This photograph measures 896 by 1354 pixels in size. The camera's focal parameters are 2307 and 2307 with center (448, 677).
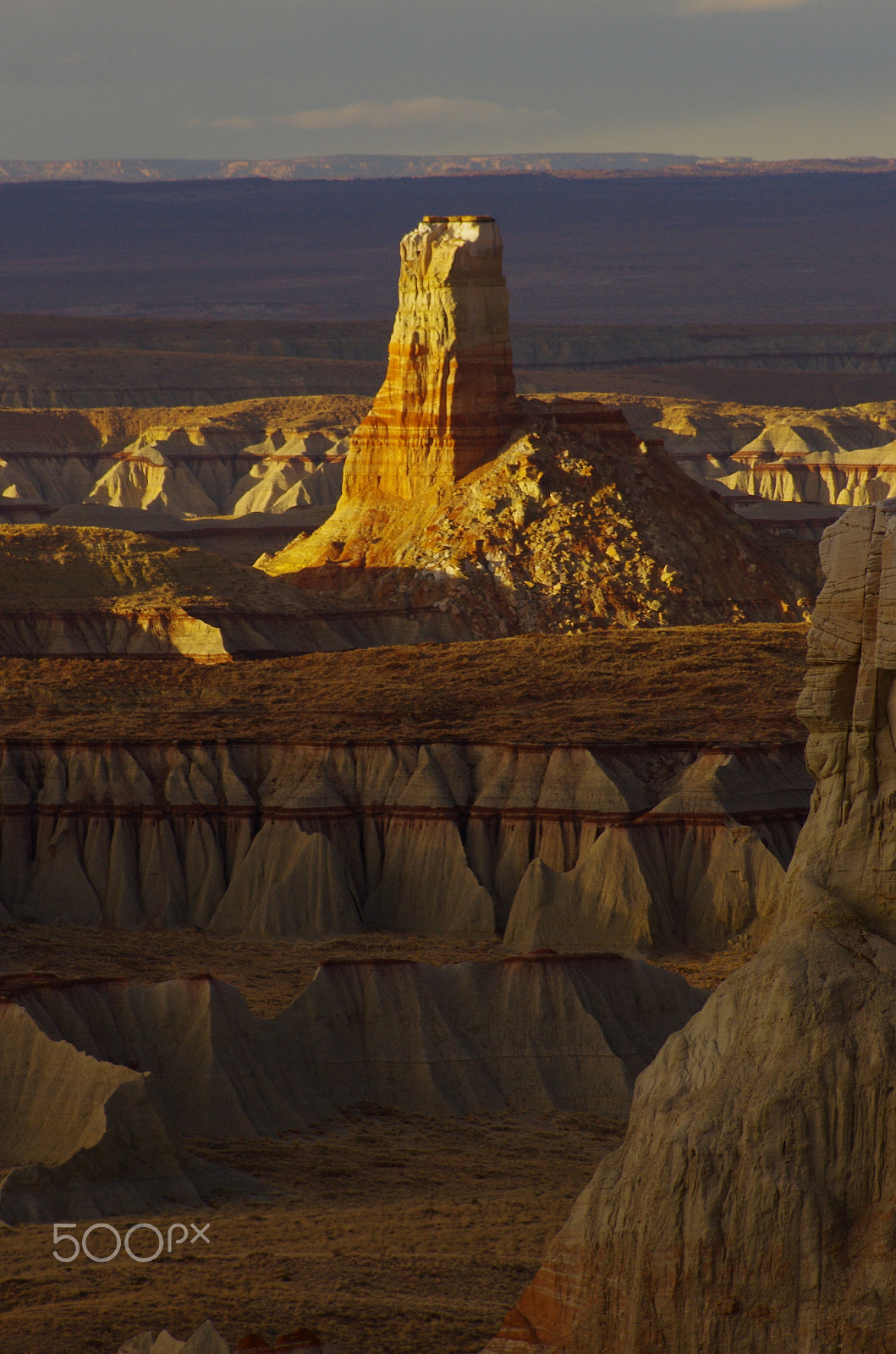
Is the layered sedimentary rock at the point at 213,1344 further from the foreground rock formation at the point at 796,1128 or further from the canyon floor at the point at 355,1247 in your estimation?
the foreground rock formation at the point at 796,1128

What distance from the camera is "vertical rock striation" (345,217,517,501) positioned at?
3344 inches

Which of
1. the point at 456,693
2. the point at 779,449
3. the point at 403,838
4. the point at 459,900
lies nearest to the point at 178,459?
the point at 779,449

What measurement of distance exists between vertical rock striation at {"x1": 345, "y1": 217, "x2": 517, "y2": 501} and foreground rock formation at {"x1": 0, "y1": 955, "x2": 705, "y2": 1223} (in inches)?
1724

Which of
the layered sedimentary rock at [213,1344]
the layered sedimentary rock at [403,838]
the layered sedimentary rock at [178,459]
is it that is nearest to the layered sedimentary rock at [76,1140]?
the layered sedimentary rock at [213,1344]

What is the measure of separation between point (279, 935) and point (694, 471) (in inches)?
4758

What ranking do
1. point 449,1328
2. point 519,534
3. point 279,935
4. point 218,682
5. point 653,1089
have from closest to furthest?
point 653,1089, point 449,1328, point 279,935, point 218,682, point 519,534

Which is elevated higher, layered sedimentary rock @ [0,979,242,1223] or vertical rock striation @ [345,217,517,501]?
vertical rock striation @ [345,217,517,501]

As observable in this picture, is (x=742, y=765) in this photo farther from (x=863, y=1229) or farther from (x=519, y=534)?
(x=863, y=1229)

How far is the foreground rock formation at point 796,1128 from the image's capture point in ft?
61.2

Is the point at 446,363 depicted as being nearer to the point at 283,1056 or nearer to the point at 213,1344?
the point at 283,1056

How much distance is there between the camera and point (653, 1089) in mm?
19953

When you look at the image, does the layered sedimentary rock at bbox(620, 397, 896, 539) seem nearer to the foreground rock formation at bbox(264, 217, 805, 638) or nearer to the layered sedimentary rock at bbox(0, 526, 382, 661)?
the foreground rock formation at bbox(264, 217, 805, 638)

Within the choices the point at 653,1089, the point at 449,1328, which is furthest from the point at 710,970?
the point at 653,1089

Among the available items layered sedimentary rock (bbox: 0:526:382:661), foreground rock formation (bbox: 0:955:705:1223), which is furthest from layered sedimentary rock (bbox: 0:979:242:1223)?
layered sedimentary rock (bbox: 0:526:382:661)
